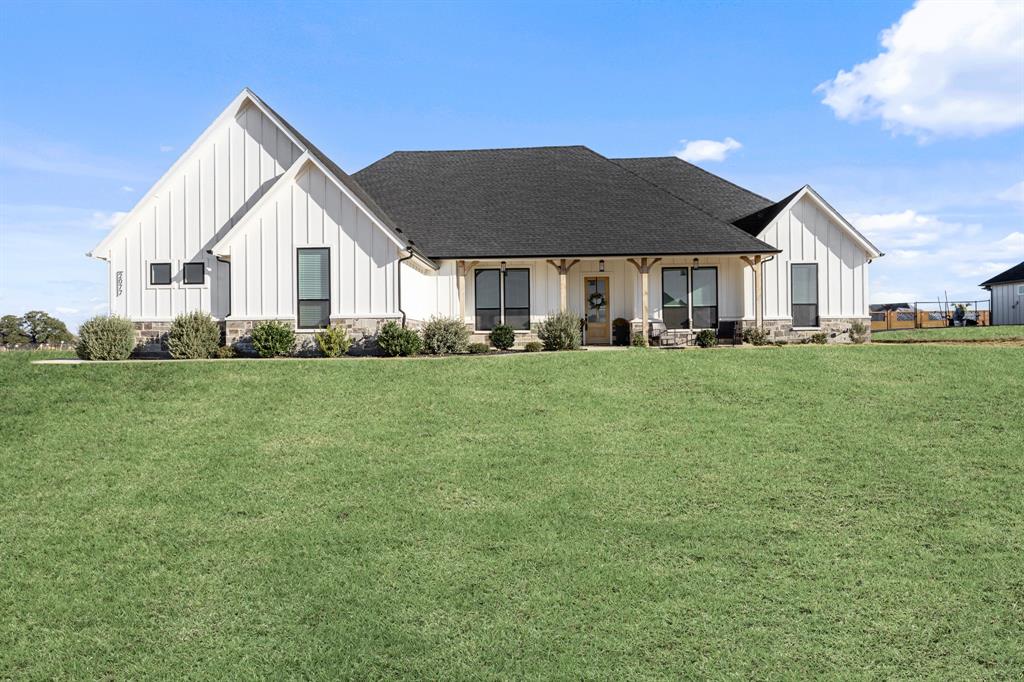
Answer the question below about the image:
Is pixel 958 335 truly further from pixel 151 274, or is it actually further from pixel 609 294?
pixel 151 274

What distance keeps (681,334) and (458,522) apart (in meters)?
18.5

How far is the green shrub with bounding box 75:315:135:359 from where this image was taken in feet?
66.4

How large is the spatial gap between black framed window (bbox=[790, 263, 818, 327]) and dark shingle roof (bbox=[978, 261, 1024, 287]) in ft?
86.7

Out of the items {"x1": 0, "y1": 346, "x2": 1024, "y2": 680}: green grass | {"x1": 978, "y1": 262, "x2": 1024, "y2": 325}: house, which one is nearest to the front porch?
{"x1": 0, "y1": 346, "x2": 1024, "y2": 680}: green grass

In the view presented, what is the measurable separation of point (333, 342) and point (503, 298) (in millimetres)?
8070

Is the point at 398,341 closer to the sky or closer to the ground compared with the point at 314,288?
closer to the ground

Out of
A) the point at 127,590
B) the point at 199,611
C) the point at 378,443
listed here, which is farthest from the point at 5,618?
the point at 378,443

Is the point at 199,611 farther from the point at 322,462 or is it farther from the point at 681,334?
the point at 681,334

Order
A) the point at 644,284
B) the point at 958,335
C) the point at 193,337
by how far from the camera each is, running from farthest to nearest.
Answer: the point at 958,335
the point at 644,284
the point at 193,337

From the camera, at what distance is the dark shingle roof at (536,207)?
85.2 feet

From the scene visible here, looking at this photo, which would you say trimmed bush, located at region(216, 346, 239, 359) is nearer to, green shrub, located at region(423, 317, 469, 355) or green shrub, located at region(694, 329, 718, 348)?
green shrub, located at region(423, 317, 469, 355)

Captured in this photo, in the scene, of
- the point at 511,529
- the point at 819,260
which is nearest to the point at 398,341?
the point at 511,529

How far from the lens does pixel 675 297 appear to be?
89.0 ft

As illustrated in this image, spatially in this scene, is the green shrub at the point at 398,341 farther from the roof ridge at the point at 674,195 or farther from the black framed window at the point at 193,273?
the roof ridge at the point at 674,195
